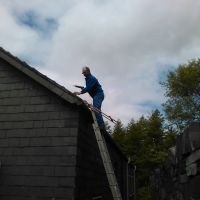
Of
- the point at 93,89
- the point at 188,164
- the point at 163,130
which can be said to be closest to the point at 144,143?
the point at 163,130

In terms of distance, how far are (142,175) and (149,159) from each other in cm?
207

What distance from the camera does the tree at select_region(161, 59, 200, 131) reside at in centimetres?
3431

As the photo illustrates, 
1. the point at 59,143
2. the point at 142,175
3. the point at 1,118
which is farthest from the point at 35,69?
the point at 142,175

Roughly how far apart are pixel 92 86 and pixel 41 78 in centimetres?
149

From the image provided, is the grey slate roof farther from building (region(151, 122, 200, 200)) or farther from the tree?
the tree

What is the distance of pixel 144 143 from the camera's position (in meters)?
38.2

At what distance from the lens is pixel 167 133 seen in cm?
3753

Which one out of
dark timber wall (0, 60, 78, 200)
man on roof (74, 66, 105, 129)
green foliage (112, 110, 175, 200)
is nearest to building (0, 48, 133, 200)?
dark timber wall (0, 60, 78, 200)

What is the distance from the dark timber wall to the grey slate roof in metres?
0.29

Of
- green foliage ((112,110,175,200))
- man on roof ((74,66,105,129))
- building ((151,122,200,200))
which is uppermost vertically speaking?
green foliage ((112,110,175,200))

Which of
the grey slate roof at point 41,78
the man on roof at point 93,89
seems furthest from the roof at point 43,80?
the man on roof at point 93,89

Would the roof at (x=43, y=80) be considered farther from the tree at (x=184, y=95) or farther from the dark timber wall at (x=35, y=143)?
the tree at (x=184, y=95)

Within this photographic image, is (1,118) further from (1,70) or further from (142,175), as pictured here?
(142,175)

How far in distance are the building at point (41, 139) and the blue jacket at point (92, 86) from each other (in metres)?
0.73
